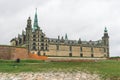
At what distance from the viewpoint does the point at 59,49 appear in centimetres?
13700

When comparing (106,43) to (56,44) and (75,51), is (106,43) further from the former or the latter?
(56,44)

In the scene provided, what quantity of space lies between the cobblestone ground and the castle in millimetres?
82340

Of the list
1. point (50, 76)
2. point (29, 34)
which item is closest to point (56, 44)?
point (29, 34)

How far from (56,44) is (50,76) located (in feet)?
354

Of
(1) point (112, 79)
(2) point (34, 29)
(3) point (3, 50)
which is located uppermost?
(2) point (34, 29)

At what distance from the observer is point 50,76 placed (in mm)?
27844

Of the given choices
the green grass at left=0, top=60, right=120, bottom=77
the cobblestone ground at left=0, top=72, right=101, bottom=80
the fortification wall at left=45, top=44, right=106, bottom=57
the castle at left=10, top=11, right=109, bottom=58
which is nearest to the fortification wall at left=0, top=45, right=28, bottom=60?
the green grass at left=0, top=60, right=120, bottom=77

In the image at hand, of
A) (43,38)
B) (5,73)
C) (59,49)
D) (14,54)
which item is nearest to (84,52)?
(59,49)

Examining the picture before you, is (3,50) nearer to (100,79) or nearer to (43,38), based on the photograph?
(100,79)

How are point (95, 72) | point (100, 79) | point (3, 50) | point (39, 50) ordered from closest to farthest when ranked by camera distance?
point (100, 79)
point (95, 72)
point (3, 50)
point (39, 50)

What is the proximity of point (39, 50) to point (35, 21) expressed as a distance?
19.2 meters

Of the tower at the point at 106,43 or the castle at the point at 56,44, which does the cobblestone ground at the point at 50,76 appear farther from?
the tower at the point at 106,43

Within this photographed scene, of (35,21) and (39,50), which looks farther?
(35,21)

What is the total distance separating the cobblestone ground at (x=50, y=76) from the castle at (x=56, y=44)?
270 ft
